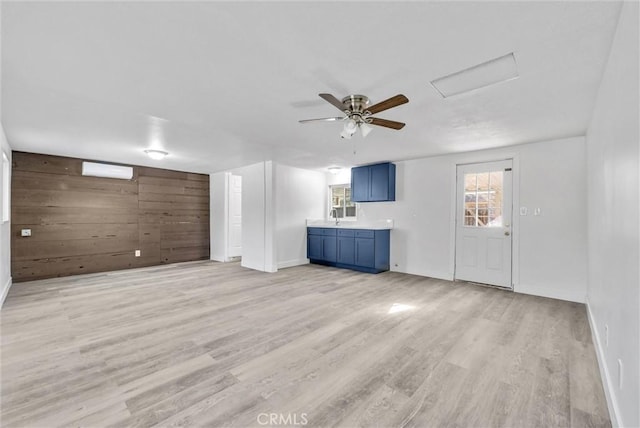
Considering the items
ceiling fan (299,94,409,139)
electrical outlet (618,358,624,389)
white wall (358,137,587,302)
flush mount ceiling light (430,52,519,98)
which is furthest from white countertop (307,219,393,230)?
electrical outlet (618,358,624,389)

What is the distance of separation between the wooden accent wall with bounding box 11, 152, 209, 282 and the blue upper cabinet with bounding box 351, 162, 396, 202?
13.0 ft

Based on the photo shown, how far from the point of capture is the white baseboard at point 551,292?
3.78 m

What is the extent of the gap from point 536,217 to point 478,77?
2.91m

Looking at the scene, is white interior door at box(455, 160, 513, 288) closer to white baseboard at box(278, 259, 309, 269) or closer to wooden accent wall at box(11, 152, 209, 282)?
white baseboard at box(278, 259, 309, 269)

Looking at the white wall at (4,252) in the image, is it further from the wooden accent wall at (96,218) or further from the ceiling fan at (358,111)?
the ceiling fan at (358,111)

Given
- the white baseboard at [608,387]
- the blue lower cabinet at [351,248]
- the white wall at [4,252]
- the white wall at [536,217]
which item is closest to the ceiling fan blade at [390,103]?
the white baseboard at [608,387]

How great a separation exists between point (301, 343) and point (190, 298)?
6.97 ft

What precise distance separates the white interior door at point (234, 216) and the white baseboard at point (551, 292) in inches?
230

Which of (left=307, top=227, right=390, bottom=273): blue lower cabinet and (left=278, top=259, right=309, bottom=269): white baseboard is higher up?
(left=307, top=227, right=390, bottom=273): blue lower cabinet

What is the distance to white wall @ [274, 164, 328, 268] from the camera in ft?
20.0

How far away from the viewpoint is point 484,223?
15.2 feet

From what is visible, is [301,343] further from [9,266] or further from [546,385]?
[9,266]

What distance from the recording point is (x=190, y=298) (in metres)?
3.93

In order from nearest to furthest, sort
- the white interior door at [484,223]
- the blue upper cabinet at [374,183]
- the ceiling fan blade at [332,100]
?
the ceiling fan blade at [332,100] → the white interior door at [484,223] → the blue upper cabinet at [374,183]
